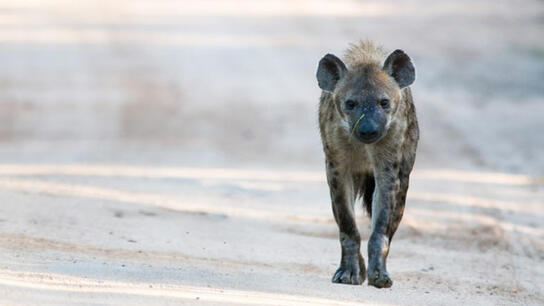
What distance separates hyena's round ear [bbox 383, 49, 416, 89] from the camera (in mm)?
7344

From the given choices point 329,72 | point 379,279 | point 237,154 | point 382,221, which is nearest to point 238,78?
point 237,154

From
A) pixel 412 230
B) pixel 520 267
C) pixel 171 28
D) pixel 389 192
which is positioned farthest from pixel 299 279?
pixel 171 28

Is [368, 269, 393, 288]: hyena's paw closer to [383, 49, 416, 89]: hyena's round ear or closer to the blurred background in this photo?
[383, 49, 416, 89]: hyena's round ear

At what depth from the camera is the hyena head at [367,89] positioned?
6992 mm

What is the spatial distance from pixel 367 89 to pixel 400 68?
301 millimetres

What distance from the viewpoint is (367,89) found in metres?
7.19

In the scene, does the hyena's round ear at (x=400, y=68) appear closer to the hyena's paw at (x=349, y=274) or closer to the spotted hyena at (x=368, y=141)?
the spotted hyena at (x=368, y=141)

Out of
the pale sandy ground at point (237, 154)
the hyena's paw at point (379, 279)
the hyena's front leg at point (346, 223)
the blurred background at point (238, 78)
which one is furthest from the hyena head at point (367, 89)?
the blurred background at point (238, 78)

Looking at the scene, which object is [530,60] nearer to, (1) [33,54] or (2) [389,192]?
(1) [33,54]

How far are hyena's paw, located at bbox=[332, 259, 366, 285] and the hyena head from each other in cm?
71

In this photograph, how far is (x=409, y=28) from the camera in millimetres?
20969

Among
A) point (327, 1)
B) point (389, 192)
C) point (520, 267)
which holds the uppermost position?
point (327, 1)

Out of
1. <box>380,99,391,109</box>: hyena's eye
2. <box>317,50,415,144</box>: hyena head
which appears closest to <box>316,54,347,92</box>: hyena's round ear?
<box>317,50,415,144</box>: hyena head

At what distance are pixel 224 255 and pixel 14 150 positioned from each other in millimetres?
6219
